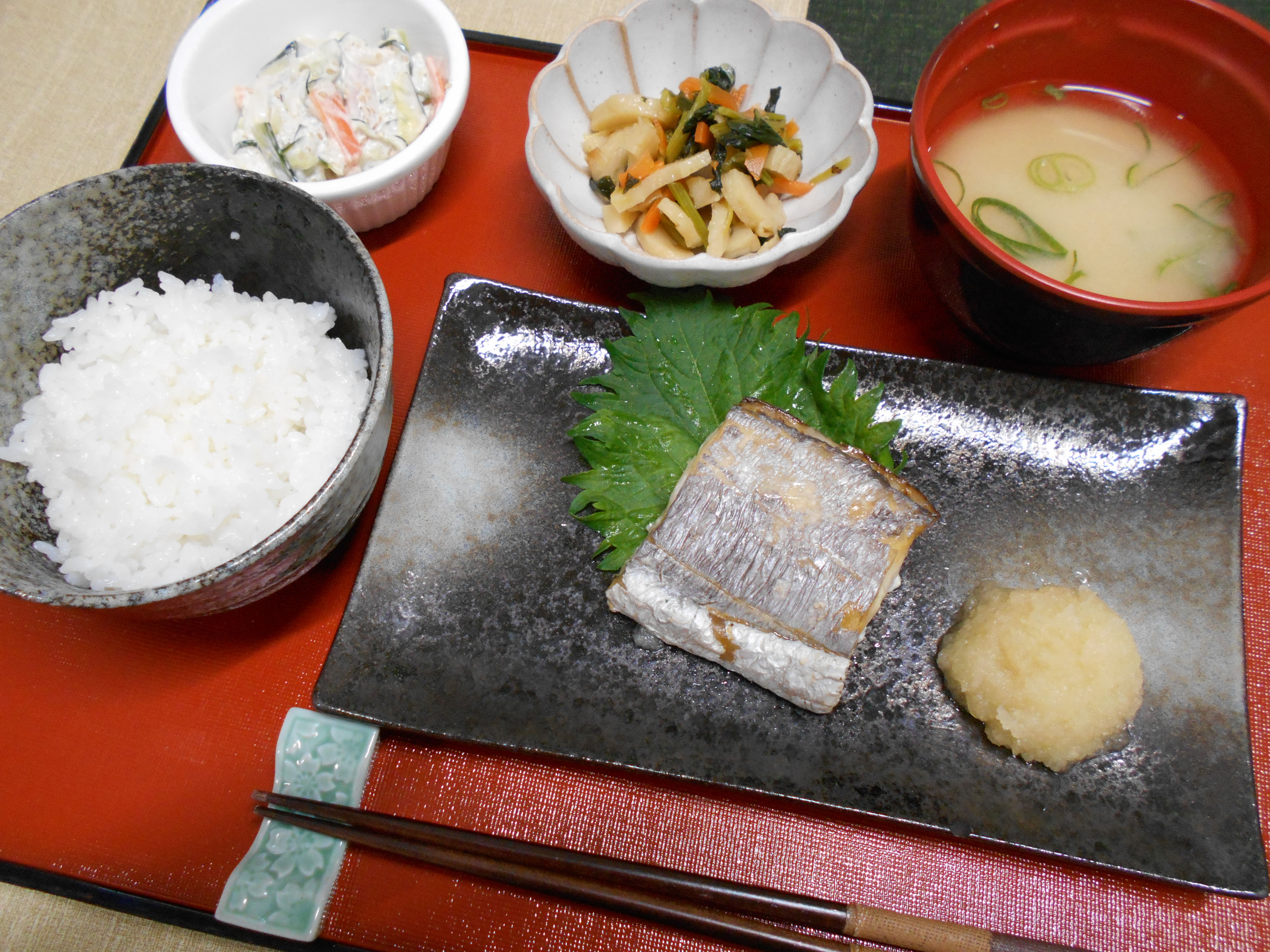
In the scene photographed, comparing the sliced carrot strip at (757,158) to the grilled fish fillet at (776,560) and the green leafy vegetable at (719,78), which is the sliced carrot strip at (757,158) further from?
the grilled fish fillet at (776,560)

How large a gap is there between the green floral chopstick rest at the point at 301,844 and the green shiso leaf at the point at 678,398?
83 centimetres

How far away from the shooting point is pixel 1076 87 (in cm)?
241

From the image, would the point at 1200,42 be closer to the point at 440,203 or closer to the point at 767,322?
the point at 767,322

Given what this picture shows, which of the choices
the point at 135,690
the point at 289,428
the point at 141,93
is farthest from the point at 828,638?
the point at 141,93

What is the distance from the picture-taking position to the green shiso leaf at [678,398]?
7.39 feet

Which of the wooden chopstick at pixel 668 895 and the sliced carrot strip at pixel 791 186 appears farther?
the sliced carrot strip at pixel 791 186

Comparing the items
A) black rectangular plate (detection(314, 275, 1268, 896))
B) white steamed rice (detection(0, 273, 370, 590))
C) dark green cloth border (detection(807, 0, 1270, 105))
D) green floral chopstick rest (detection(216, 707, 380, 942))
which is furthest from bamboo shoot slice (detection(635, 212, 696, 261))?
green floral chopstick rest (detection(216, 707, 380, 942))

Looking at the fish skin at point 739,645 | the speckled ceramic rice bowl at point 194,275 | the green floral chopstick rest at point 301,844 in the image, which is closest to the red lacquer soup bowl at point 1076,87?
the fish skin at point 739,645

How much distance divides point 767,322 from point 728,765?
1.29 m

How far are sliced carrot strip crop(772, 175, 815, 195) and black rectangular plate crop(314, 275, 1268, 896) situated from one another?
56 cm

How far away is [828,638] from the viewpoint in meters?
1.95

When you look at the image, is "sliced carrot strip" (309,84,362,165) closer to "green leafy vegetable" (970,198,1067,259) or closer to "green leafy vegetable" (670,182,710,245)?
"green leafy vegetable" (670,182,710,245)

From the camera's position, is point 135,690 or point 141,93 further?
Answer: point 141,93

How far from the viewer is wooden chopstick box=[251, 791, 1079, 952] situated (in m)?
1.83
